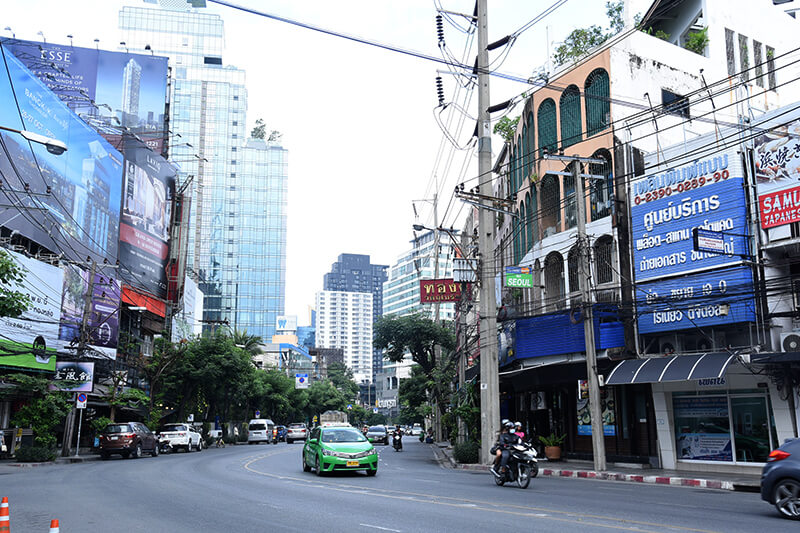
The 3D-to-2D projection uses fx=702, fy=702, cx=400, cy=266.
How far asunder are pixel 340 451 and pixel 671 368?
10551 mm

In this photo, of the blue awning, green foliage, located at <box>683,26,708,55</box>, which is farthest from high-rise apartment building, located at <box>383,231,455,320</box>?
the blue awning

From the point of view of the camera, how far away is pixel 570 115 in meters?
28.8

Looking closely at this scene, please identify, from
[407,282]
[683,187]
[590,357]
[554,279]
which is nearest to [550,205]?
[554,279]

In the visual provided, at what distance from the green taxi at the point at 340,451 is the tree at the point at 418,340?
95.8 feet

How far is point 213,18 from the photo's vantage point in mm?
127312

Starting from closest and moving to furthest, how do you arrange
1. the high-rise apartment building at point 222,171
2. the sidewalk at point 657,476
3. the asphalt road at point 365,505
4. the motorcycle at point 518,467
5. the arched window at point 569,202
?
the asphalt road at point 365,505 → the motorcycle at point 518,467 → the sidewalk at point 657,476 → the arched window at point 569,202 → the high-rise apartment building at point 222,171

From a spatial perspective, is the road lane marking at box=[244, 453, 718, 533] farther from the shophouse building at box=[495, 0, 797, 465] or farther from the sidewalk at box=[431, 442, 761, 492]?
the shophouse building at box=[495, 0, 797, 465]

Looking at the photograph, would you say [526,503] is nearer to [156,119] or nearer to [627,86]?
[627,86]

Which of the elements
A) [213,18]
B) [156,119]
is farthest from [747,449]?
[213,18]

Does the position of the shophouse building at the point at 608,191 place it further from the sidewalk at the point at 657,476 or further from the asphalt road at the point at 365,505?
the asphalt road at the point at 365,505

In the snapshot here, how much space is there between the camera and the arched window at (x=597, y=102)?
2709 cm

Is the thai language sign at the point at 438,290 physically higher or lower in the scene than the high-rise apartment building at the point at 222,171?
lower

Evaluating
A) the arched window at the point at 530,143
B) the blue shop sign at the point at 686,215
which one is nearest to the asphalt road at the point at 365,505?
the blue shop sign at the point at 686,215

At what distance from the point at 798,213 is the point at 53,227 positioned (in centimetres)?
3752
